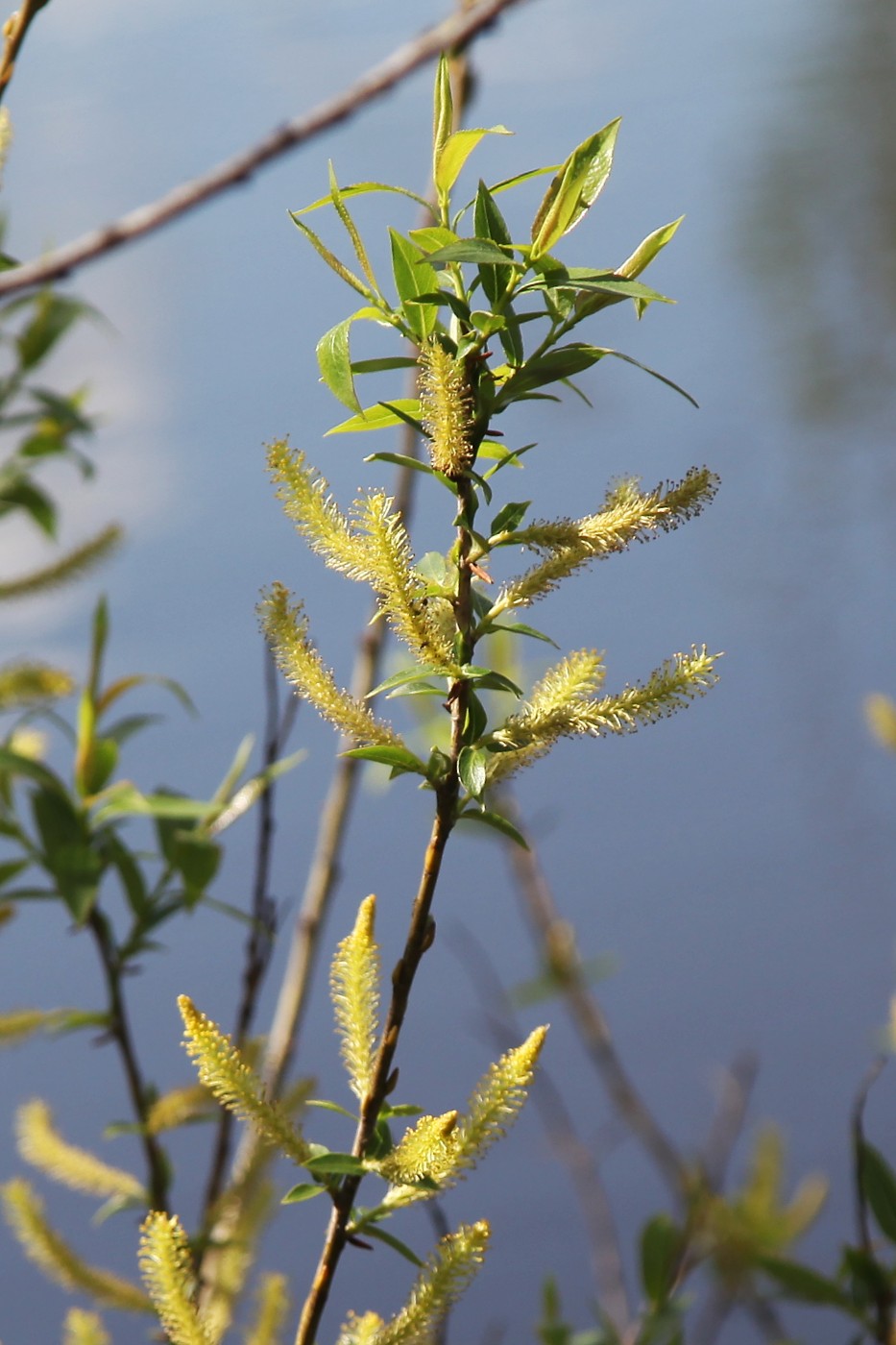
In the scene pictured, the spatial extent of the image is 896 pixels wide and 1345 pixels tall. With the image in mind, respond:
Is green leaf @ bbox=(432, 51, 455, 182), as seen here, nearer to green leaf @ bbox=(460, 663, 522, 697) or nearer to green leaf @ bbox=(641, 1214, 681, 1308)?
green leaf @ bbox=(460, 663, 522, 697)

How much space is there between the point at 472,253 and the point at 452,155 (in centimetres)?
4

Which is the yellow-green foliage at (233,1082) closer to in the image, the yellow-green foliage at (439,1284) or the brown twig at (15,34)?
the yellow-green foliage at (439,1284)

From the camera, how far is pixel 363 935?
288mm

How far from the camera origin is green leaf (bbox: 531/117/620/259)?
273 millimetres

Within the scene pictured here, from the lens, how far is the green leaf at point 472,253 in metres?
0.25

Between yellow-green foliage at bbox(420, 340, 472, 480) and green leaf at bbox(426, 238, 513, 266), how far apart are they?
2cm

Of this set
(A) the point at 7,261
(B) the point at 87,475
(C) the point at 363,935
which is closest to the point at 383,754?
(C) the point at 363,935

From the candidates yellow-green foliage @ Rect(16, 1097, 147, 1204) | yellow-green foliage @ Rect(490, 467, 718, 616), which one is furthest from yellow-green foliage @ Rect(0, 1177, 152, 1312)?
yellow-green foliage @ Rect(490, 467, 718, 616)

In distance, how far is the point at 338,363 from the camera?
272 mm

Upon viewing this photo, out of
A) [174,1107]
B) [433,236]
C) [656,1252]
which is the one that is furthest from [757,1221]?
[433,236]

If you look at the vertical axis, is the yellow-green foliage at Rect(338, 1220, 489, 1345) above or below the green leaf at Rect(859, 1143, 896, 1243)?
below

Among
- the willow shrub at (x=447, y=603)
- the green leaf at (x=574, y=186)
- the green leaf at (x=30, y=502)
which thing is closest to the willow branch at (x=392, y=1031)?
the willow shrub at (x=447, y=603)

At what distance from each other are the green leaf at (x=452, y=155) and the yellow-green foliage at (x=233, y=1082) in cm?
18

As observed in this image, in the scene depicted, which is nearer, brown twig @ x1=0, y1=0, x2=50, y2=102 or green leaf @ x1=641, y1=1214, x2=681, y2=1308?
brown twig @ x1=0, y1=0, x2=50, y2=102
